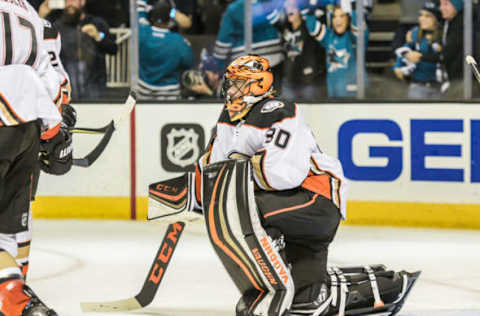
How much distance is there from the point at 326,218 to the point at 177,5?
10.2 ft

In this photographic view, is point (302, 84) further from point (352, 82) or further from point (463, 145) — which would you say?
point (463, 145)

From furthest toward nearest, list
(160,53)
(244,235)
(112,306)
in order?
(160,53) < (112,306) < (244,235)

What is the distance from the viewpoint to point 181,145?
18.7ft

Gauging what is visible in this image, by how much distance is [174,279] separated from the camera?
404 cm

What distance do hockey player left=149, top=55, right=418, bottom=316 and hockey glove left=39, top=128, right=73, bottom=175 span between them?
0.39 meters

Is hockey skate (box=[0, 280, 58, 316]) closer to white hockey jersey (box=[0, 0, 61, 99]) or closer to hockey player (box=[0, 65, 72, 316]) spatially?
hockey player (box=[0, 65, 72, 316])

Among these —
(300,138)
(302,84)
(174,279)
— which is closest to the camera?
(300,138)

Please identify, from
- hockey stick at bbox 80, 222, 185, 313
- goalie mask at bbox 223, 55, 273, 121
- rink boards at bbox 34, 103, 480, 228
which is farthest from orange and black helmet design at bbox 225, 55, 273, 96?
rink boards at bbox 34, 103, 480, 228

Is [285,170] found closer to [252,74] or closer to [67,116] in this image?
[252,74]

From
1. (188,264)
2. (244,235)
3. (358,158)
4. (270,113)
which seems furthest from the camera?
(358,158)

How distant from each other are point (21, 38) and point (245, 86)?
72cm

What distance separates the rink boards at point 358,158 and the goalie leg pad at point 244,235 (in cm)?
259

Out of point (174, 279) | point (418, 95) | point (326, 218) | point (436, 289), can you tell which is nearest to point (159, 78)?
point (418, 95)

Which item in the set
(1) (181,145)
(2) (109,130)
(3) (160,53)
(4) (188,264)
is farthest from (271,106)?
(3) (160,53)
